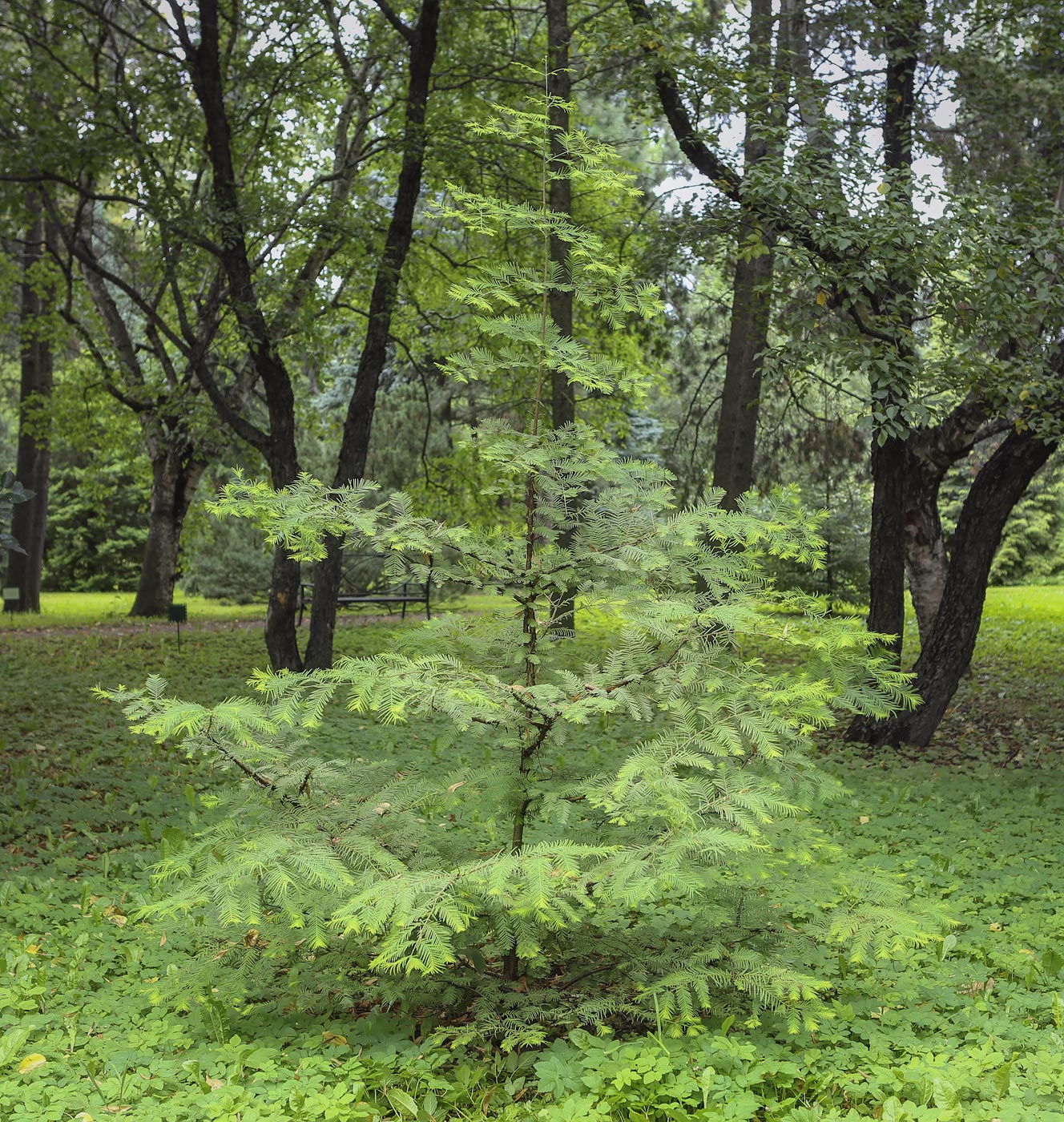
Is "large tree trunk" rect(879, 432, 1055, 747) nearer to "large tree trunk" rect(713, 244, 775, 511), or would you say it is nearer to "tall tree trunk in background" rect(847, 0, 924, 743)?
"tall tree trunk in background" rect(847, 0, 924, 743)

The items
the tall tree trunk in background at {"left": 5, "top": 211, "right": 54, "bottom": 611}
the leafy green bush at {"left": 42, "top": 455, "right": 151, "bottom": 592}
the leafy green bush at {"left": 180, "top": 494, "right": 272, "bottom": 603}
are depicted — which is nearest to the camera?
the tall tree trunk in background at {"left": 5, "top": 211, "right": 54, "bottom": 611}

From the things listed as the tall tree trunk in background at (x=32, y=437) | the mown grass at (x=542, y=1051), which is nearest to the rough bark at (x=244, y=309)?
the mown grass at (x=542, y=1051)

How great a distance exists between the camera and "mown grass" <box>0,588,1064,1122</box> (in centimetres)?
308

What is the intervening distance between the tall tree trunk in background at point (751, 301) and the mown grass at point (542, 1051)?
136 inches

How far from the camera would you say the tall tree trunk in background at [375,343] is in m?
9.89

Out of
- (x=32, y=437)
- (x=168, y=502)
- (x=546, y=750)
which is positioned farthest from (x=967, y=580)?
(x=32, y=437)

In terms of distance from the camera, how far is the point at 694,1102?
3.00m

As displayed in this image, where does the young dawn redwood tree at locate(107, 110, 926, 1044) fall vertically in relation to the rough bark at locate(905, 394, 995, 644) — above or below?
below

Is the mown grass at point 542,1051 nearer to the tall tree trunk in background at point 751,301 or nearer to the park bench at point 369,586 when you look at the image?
the tall tree trunk in background at point 751,301

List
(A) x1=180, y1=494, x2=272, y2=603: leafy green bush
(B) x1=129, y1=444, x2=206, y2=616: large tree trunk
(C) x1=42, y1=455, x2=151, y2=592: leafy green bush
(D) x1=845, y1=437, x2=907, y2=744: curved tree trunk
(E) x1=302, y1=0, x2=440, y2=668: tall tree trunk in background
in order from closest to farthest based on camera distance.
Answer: (D) x1=845, y1=437, x2=907, y2=744: curved tree trunk → (E) x1=302, y1=0, x2=440, y2=668: tall tree trunk in background → (B) x1=129, y1=444, x2=206, y2=616: large tree trunk → (A) x1=180, y1=494, x2=272, y2=603: leafy green bush → (C) x1=42, y1=455, x2=151, y2=592: leafy green bush

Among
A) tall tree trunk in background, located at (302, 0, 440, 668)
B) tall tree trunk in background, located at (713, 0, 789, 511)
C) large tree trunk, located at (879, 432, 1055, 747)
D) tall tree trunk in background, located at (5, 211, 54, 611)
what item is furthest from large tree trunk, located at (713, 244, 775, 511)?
tall tree trunk in background, located at (5, 211, 54, 611)

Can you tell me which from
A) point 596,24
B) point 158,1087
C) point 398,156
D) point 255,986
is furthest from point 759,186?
point 398,156

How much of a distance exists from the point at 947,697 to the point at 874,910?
18.3 ft

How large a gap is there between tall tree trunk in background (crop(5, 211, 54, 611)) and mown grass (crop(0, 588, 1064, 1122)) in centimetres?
950
